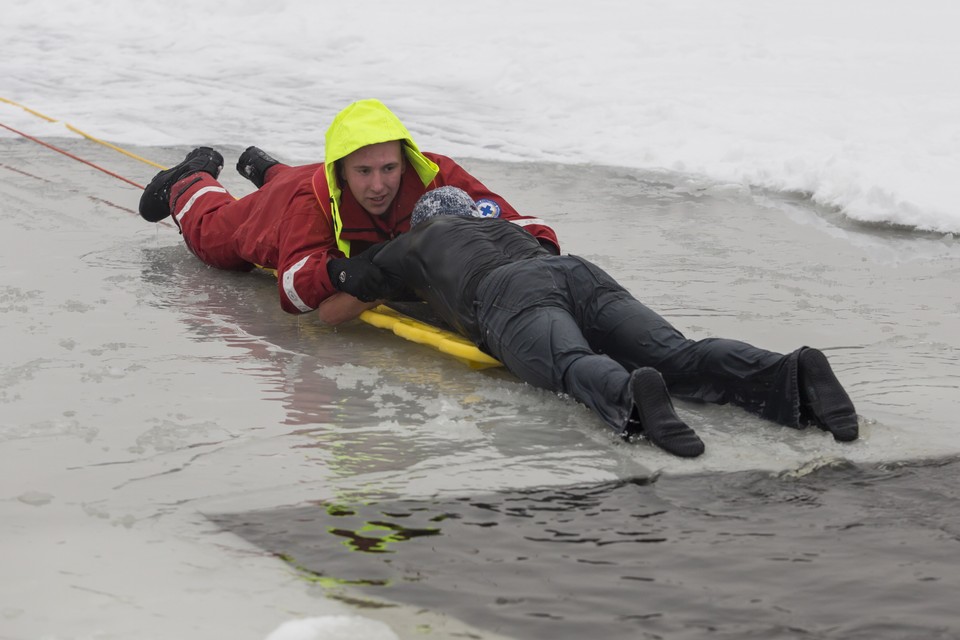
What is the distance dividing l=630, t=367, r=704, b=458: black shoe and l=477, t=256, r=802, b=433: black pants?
5 cm

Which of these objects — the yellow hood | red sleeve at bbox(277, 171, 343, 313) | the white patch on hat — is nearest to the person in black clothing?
red sleeve at bbox(277, 171, 343, 313)

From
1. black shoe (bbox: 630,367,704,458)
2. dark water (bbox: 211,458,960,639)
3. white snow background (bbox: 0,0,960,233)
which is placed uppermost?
white snow background (bbox: 0,0,960,233)

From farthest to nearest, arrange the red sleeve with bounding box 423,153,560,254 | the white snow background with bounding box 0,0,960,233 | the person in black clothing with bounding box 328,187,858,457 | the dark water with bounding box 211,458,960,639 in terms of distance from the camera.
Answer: the white snow background with bounding box 0,0,960,233 → the red sleeve with bounding box 423,153,560,254 → the person in black clothing with bounding box 328,187,858,457 → the dark water with bounding box 211,458,960,639

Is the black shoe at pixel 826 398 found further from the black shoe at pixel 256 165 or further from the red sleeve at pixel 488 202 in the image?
the black shoe at pixel 256 165

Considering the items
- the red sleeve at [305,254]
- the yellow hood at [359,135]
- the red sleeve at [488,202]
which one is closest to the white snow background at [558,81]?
the red sleeve at [488,202]

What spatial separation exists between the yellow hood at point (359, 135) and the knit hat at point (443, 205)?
10.0 inches

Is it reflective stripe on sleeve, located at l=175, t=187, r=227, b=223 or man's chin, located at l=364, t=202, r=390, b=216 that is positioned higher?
man's chin, located at l=364, t=202, r=390, b=216

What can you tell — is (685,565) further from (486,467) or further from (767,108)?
(767,108)

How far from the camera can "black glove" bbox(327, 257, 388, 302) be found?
417 centimetres

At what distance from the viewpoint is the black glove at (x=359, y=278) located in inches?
164

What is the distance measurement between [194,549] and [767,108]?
692 cm

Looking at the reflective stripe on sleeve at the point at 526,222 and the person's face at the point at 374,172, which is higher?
the person's face at the point at 374,172

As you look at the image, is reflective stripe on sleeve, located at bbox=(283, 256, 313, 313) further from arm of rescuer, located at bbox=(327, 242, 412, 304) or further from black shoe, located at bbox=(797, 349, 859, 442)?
black shoe, located at bbox=(797, 349, 859, 442)

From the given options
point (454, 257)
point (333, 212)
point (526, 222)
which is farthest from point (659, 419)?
point (333, 212)
